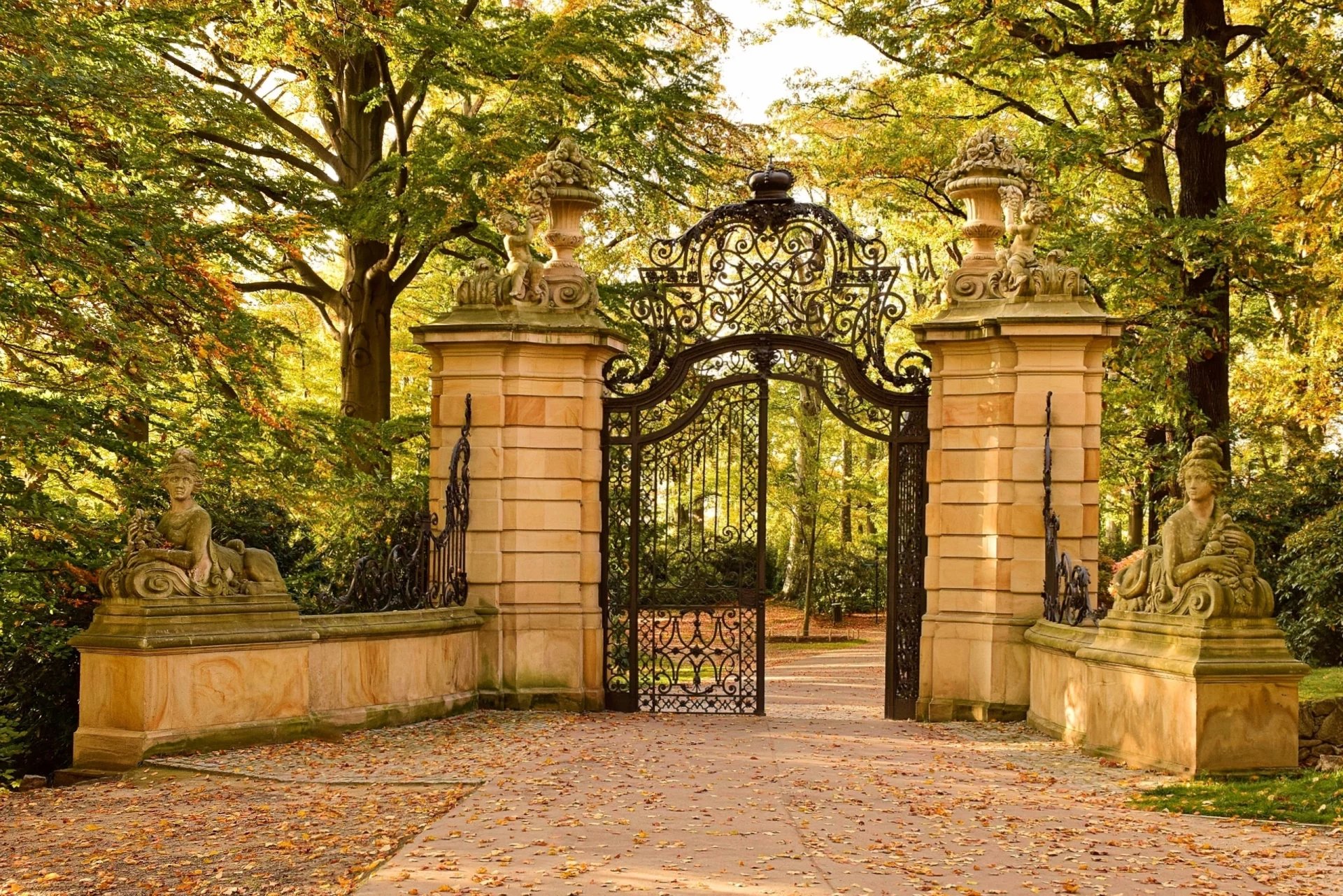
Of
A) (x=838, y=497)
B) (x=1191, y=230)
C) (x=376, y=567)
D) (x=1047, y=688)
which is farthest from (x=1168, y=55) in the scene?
(x=838, y=497)

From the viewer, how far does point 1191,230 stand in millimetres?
14898

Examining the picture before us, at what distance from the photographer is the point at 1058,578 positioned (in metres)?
11.7

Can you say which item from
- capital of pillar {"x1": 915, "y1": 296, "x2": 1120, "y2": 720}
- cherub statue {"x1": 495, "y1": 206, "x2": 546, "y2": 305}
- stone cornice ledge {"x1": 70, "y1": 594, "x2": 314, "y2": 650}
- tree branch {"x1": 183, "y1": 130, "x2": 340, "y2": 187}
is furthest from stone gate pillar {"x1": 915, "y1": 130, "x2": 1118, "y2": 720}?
tree branch {"x1": 183, "y1": 130, "x2": 340, "y2": 187}

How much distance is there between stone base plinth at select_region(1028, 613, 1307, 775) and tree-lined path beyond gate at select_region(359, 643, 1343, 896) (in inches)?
13.0

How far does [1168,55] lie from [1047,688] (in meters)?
7.33

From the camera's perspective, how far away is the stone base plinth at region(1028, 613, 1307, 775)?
8.77 m

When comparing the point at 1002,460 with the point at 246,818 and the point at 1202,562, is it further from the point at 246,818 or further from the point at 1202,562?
the point at 246,818

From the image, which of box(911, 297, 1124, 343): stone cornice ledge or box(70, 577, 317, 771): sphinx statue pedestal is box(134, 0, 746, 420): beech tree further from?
box(911, 297, 1124, 343): stone cornice ledge

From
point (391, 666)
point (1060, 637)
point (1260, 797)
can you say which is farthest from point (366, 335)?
point (1260, 797)

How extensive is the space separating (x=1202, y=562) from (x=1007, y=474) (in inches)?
120

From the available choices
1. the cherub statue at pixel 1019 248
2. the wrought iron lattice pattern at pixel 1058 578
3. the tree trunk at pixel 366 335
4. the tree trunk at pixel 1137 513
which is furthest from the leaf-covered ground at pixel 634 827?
the tree trunk at pixel 1137 513

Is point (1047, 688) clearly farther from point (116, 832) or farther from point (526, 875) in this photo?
point (116, 832)

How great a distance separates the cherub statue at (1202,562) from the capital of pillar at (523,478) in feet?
16.7

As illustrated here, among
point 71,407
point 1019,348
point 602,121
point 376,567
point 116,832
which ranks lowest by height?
point 116,832
